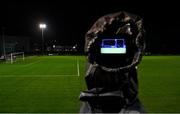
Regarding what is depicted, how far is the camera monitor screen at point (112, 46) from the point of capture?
4.60m

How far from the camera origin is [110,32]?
4875 millimetres

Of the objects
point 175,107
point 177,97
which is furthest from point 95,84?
point 177,97

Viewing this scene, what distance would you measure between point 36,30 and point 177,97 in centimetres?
8285

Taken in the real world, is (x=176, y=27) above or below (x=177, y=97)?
above

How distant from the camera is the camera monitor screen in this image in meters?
4.60

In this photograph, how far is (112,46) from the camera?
4.61 meters

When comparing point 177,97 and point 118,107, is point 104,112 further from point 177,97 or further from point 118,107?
point 177,97

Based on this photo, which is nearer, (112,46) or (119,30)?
(112,46)

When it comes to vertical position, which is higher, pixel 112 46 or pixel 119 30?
pixel 119 30

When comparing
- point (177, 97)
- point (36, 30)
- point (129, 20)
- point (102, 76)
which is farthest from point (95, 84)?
point (36, 30)

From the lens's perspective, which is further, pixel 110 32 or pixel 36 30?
pixel 36 30

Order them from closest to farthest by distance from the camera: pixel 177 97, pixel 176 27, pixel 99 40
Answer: pixel 99 40 < pixel 177 97 < pixel 176 27

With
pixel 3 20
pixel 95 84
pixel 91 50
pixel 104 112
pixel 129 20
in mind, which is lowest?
pixel 104 112

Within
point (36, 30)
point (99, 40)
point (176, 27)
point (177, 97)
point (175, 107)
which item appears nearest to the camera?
point (99, 40)
